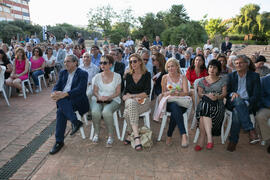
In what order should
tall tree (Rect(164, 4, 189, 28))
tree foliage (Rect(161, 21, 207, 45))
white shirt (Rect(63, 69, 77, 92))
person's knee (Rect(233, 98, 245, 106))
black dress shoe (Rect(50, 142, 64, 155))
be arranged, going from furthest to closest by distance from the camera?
tall tree (Rect(164, 4, 189, 28))
tree foliage (Rect(161, 21, 207, 45))
white shirt (Rect(63, 69, 77, 92))
person's knee (Rect(233, 98, 245, 106))
black dress shoe (Rect(50, 142, 64, 155))

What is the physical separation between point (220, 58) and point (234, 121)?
6.27 feet

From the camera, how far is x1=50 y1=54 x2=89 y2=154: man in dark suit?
127 inches

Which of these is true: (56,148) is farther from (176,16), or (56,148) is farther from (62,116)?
(176,16)

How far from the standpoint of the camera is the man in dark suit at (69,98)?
3.22 meters

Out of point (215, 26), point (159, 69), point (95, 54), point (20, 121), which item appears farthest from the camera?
point (215, 26)

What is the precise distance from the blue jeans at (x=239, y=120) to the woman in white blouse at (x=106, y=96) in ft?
6.32

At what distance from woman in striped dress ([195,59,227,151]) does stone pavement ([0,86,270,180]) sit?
246 mm

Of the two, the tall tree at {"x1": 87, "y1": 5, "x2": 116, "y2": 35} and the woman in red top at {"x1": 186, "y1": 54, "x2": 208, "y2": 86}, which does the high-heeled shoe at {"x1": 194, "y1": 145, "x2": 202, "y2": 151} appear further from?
the tall tree at {"x1": 87, "y1": 5, "x2": 116, "y2": 35}

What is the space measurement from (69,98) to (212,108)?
2.30 m

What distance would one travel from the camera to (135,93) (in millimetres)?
3662

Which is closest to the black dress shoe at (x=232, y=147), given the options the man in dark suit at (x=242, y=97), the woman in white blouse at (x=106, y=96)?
the man in dark suit at (x=242, y=97)

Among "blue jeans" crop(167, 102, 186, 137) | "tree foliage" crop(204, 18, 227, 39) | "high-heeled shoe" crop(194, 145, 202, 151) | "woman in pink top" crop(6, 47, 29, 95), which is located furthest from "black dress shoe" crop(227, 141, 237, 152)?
"tree foliage" crop(204, 18, 227, 39)

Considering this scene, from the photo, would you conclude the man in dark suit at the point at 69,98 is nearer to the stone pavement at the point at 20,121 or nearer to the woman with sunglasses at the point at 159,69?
the stone pavement at the point at 20,121

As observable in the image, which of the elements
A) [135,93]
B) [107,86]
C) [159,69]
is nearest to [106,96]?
[107,86]
